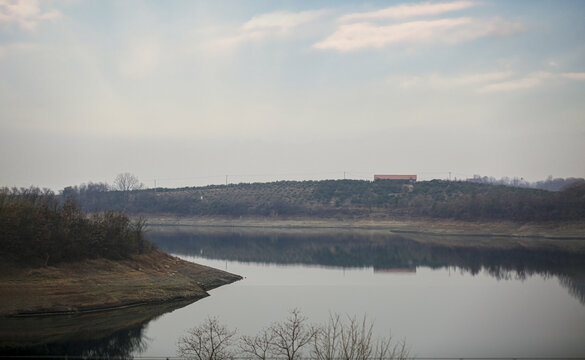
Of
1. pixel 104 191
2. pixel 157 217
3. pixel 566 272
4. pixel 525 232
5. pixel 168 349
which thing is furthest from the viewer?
pixel 104 191

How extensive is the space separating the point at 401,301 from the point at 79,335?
1640 cm

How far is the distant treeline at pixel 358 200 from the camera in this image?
262 feet

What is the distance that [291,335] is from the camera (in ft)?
64.0

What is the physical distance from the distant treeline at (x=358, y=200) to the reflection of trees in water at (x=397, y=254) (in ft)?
43.1

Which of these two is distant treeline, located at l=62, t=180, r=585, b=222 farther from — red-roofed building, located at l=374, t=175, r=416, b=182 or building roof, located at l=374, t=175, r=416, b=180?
building roof, located at l=374, t=175, r=416, b=180

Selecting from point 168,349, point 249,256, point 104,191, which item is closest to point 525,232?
point 249,256

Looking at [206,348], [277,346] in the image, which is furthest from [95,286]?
[206,348]

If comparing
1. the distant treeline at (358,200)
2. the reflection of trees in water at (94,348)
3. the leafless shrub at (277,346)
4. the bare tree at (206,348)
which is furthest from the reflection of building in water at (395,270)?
the distant treeline at (358,200)

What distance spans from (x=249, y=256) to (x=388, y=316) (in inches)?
1139

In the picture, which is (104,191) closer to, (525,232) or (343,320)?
(525,232)

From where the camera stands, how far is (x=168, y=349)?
19734mm

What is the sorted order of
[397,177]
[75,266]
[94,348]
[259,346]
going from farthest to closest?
[397,177] < [75,266] < [94,348] < [259,346]

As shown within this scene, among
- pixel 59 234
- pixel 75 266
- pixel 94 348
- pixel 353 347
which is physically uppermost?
pixel 59 234

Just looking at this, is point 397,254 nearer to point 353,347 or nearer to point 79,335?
point 79,335
